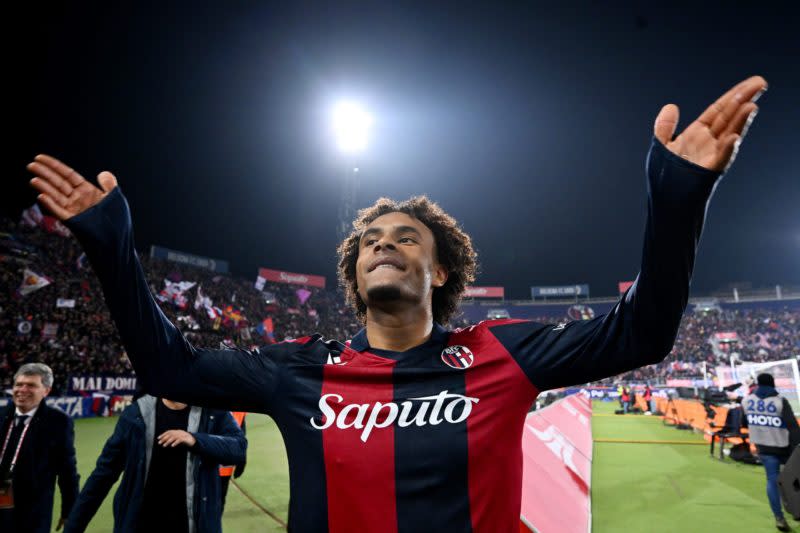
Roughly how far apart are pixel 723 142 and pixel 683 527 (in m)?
6.77

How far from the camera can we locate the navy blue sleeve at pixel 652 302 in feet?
4.35

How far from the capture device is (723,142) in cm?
130

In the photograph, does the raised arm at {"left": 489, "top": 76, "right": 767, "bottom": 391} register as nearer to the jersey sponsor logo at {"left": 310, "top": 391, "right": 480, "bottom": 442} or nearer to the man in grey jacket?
the jersey sponsor logo at {"left": 310, "top": 391, "right": 480, "bottom": 442}

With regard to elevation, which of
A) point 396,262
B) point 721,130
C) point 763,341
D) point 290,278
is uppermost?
point 290,278

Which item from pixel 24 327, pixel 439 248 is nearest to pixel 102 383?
pixel 24 327

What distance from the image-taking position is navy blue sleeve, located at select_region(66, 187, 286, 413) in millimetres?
1521

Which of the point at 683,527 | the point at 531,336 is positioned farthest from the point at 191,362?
the point at 683,527

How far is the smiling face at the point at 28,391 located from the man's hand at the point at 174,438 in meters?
1.75

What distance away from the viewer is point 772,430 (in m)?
6.93

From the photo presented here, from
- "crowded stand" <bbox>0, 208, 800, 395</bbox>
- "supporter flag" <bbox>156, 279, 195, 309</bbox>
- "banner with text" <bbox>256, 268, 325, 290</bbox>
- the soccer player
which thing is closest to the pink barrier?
the soccer player

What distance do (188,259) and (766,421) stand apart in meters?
45.7

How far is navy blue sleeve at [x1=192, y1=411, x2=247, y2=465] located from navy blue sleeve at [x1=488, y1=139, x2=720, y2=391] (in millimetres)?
3051

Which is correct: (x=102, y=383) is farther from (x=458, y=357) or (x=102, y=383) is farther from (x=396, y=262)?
(x=458, y=357)

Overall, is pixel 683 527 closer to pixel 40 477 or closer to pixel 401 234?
pixel 401 234
